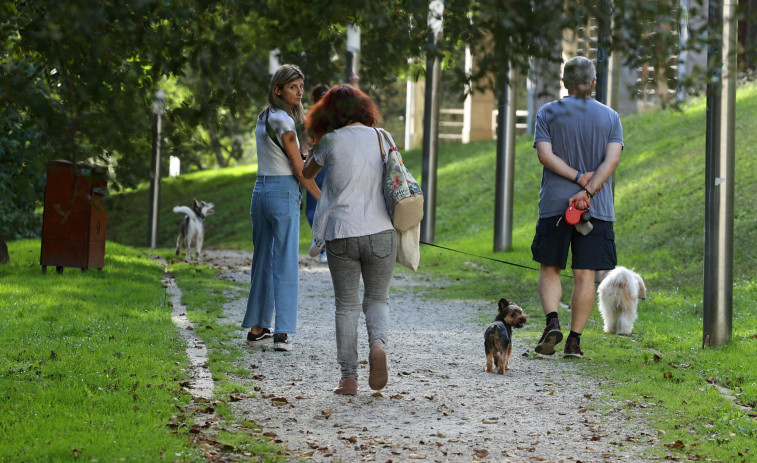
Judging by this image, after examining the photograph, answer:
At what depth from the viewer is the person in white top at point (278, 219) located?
8.23 meters

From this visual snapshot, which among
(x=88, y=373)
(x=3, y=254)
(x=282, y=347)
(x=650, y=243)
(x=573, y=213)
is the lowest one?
(x=88, y=373)

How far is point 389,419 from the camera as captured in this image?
6.25 meters

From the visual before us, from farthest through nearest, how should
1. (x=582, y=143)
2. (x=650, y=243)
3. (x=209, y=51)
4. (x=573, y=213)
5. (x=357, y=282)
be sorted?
(x=650, y=243) → (x=582, y=143) → (x=573, y=213) → (x=357, y=282) → (x=209, y=51)

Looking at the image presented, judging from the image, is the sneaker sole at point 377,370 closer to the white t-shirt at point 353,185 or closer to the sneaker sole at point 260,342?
the white t-shirt at point 353,185

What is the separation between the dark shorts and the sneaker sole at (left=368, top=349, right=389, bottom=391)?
1.99 meters

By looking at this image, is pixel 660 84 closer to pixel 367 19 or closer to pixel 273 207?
pixel 367 19

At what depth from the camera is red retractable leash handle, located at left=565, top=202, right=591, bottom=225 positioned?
8000 mm

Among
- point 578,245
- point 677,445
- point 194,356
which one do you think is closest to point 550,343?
point 578,245

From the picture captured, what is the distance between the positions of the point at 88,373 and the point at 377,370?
75.5 inches

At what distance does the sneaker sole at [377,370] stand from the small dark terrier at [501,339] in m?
1.25

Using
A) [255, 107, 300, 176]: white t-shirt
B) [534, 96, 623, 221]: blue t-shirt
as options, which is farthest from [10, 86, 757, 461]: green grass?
[534, 96, 623, 221]: blue t-shirt

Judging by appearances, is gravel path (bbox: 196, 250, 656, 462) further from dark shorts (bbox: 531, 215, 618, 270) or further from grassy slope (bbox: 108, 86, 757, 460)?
dark shorts (bbox: 531, 215, 618, 270)

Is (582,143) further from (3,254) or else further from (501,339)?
(3,254)

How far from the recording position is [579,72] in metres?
7.82
